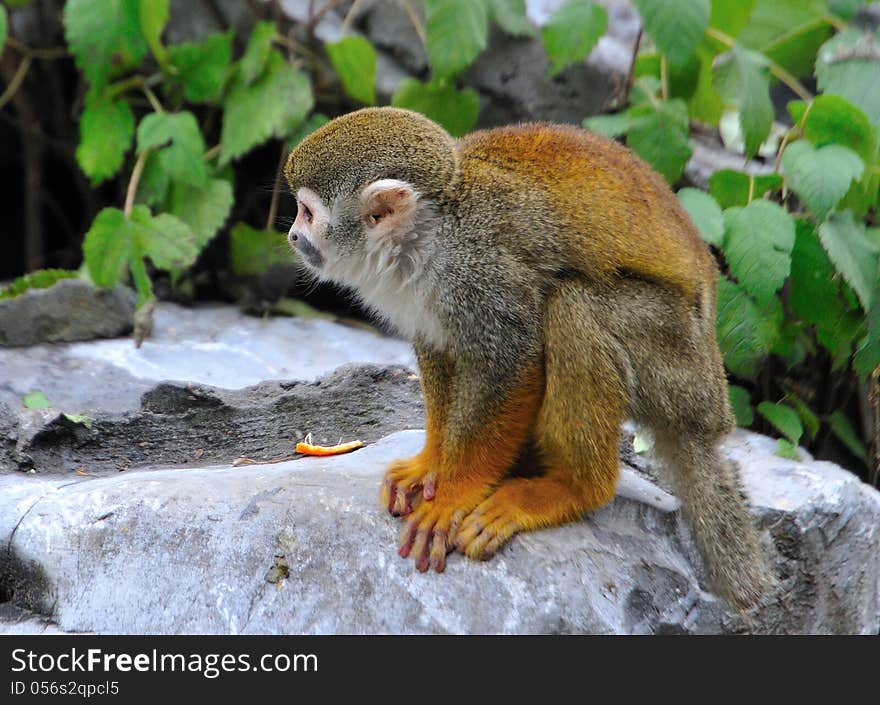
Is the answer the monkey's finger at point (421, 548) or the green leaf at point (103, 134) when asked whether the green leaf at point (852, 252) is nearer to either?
the monkey's finger at point (421, 548)

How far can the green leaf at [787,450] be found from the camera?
339cm

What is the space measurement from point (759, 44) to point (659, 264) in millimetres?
2129

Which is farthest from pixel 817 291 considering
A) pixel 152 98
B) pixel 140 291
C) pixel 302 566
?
pixel 152 98

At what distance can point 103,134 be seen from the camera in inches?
180

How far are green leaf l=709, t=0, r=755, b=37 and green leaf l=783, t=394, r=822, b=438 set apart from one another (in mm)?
1440

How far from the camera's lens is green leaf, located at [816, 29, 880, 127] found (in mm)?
3650

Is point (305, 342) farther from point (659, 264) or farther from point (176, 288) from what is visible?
point (659, 264)

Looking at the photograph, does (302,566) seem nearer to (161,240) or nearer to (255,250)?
(161,240)

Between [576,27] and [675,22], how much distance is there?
1.47ft

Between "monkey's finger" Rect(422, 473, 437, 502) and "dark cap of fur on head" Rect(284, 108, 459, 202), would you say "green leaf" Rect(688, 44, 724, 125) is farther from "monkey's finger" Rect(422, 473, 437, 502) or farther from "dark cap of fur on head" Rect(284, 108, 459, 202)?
"monkey's finger" Rect(422, 473, 437, 502)

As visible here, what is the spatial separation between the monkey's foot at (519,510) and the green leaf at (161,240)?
6.66 feet

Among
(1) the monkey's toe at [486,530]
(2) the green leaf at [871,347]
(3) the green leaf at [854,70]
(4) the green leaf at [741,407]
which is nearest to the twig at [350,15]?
(3) the green leaf at [854,70]

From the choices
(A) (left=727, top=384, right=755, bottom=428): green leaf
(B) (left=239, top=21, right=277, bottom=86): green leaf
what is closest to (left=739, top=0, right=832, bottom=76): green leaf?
(A) (left=727, top=384, right=755, bottom=428): green leaf

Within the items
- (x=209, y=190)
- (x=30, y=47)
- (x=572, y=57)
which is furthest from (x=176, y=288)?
(x=572, y=57)
